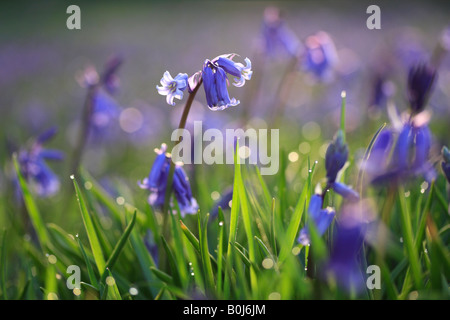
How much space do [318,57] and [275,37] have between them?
0.41 m

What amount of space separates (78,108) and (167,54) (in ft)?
12.5

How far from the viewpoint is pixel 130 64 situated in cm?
930

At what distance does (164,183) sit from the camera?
5.25ft

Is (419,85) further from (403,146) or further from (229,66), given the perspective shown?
(229,66)

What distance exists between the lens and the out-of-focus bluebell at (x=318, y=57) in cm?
290

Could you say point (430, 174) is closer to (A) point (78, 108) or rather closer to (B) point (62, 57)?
(A) point (78, 108)

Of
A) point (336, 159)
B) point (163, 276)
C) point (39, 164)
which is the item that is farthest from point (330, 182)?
point (39, 164)

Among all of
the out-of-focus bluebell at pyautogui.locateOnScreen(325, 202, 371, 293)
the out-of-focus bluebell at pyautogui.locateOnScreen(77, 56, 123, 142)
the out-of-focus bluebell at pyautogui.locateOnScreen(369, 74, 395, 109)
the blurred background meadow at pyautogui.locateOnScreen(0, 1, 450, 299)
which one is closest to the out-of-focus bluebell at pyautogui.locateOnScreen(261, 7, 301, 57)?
the blurred background meadow at pyautogui.locateOnScreen(0, 1, 450, 299)

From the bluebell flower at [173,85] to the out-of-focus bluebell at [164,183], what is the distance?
0.87 feet

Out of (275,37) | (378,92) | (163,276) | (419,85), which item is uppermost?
(275,37)

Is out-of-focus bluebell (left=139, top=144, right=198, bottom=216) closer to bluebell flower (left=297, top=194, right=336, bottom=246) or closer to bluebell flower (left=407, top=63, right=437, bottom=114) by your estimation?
bluebell flower (left=297, top=194, right=336, bottom=246)

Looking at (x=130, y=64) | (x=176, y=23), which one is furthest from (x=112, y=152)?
(x=176, y=23)

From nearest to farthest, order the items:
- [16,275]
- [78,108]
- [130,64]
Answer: [16,275], [78,108], [130,64]

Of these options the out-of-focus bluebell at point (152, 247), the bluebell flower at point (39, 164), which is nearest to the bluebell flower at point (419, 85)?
the out-of-focus bluebell at point (152, 247)
